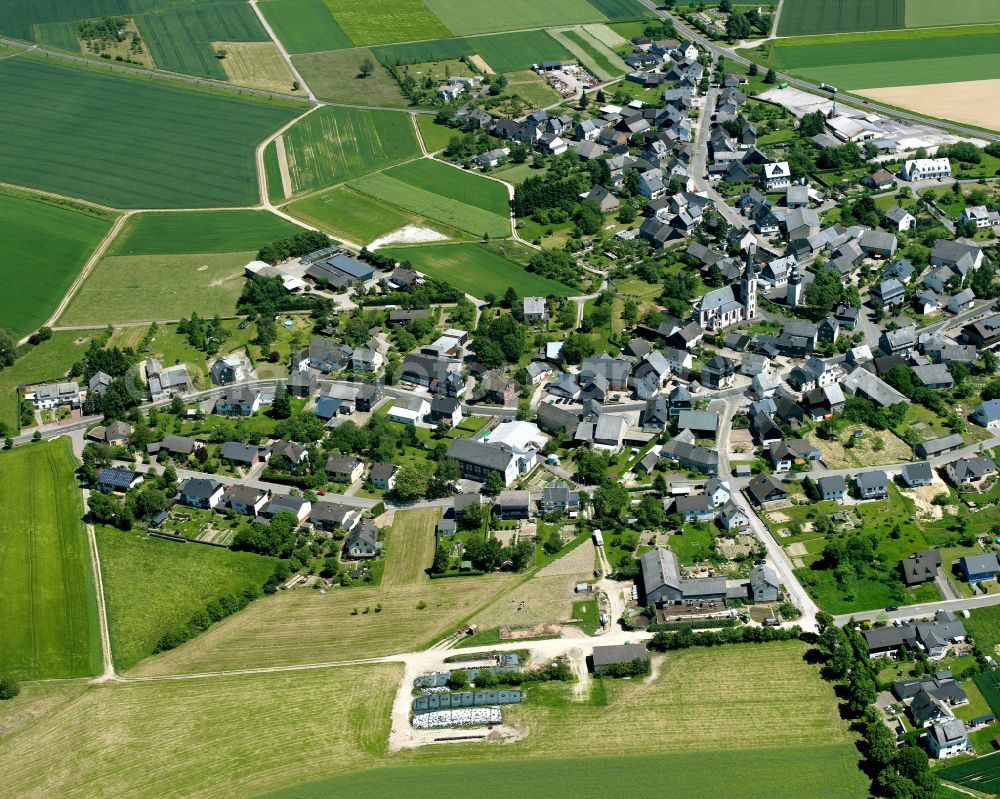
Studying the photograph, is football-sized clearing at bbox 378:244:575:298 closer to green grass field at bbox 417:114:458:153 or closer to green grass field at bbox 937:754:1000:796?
green grass field at bbox 417:114:458:153

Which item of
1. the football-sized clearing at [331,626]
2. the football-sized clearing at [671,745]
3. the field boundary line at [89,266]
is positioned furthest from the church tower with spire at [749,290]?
the field boundary line at [89,266]

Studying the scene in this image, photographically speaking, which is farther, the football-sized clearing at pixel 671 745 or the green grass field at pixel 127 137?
the green grass field at pixel 127 137

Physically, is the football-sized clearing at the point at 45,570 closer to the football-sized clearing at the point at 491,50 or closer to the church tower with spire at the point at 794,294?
the church tower with spire at the point at 794,294

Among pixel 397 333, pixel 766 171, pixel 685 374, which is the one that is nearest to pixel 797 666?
pixel 685 374

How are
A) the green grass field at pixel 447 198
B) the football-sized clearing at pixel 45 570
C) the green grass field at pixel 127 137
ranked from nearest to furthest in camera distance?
the football-sized clearing at pixel 45 570
the green grass field at pixel 447 198
the green grass field at pixel 127 137

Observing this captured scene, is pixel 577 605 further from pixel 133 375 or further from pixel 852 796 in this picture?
pixel 133 375

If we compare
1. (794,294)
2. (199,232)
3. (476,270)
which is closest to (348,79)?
(199,232)

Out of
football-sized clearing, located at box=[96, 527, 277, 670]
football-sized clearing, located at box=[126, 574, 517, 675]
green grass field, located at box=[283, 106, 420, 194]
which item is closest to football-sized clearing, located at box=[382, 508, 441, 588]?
football-sized clearing, located at box=[126, 574, 517, 675]
